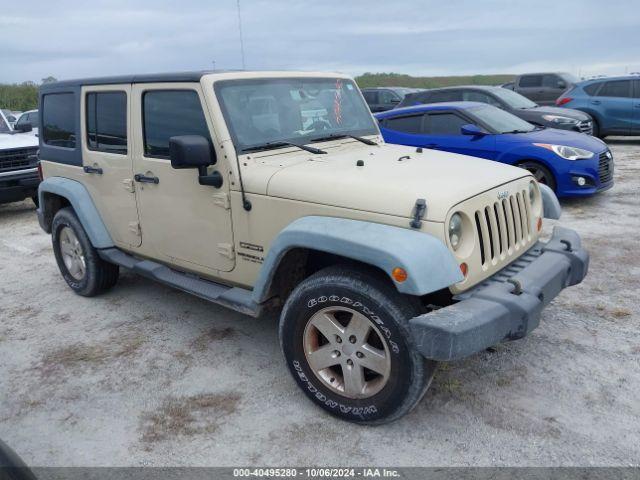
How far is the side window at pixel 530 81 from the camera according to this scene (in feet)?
62.0

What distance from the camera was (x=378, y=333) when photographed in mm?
2873

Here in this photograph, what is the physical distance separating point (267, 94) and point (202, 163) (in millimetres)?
761

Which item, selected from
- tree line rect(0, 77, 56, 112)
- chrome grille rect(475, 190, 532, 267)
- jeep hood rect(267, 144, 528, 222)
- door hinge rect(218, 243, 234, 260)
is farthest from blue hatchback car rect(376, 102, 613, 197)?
tree line rect(0, 77, 56, 112)

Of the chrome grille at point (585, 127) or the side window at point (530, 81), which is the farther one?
the side window at point (530, 81)

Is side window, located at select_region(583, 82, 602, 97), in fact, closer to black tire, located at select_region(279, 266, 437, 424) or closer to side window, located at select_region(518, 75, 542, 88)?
side window, located at select_region(518, 75, 542, 88)

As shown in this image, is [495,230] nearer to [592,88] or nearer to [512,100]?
[512,100]

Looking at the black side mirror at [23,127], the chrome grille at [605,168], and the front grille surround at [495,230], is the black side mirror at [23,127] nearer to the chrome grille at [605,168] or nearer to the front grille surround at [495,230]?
the front grille surround at [495,230]

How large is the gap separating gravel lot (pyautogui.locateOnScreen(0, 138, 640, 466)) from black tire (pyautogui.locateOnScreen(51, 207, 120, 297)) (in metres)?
0.17

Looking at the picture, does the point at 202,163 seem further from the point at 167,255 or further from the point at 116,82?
the point at 116,82

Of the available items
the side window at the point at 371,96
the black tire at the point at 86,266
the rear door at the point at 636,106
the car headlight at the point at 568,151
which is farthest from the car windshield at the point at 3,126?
the rear door at the point at 636,106

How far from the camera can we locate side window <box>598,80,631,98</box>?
43.0ft

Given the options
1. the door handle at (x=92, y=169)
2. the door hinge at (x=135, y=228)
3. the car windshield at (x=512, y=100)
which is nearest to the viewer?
the door hinge at (x=135, y=228)

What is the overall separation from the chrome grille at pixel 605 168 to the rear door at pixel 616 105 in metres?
6.27

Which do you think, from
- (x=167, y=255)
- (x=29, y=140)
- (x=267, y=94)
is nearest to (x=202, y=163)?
(x=267, y=94)
